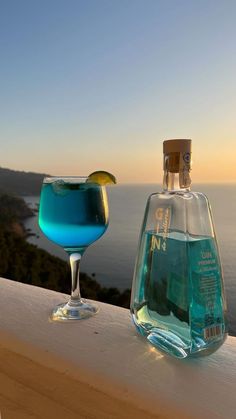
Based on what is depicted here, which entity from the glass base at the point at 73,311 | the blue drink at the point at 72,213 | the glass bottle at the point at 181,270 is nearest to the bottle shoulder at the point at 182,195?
the glass bottle at the point at 181,270

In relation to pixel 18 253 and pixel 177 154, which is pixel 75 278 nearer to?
pixel 177 154

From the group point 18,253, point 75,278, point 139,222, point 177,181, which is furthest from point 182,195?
point 18,253

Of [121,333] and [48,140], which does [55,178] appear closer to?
[121,333]

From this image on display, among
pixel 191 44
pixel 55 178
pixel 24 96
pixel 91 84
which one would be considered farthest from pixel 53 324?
pixel 24 96

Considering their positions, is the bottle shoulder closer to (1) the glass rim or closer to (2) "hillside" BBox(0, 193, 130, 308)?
(1) the glass rim

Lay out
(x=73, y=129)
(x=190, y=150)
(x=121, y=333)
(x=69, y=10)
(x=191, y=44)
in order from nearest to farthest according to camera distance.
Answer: (x=190, y=150) → (x=121, y=333) → (x=69, y=10) → (x=191, y=44) → (x=73, y=129)

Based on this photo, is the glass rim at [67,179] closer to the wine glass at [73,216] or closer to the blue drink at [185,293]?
the wine glass at [73,216]
